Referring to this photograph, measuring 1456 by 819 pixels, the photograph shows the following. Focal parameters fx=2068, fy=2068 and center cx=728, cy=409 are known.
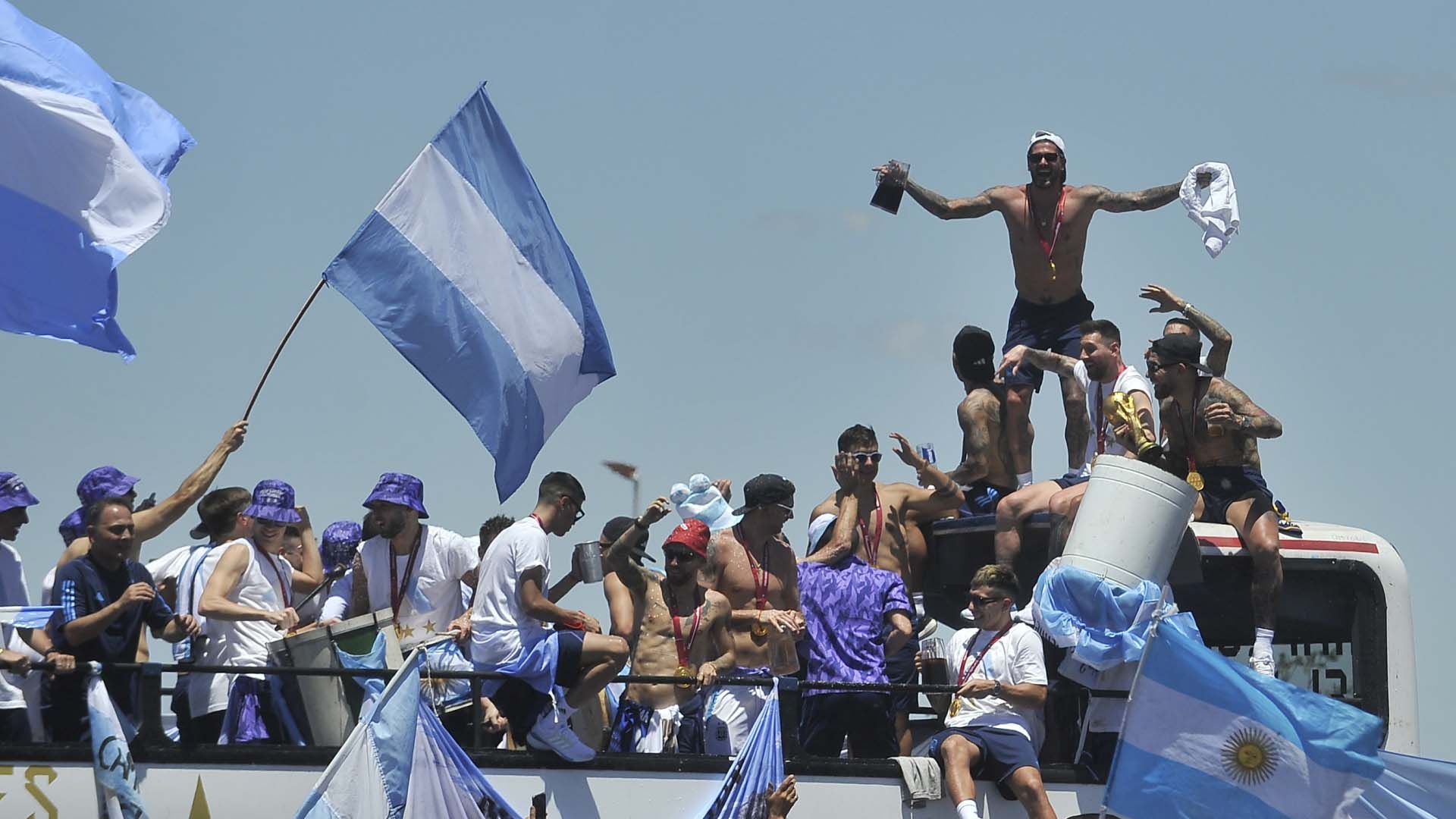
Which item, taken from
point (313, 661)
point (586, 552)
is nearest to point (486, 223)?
point (586, 552)

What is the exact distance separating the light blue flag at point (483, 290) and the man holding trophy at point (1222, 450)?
3.06 meters

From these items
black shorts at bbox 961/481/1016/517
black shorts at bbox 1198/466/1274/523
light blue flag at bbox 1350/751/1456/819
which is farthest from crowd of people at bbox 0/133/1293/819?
light blue flag at bbox 1350/751/1456/819

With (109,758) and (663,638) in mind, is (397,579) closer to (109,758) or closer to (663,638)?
(663,638)

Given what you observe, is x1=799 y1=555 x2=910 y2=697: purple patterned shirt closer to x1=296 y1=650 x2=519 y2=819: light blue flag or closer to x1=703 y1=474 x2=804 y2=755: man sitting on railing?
x1=703 y1=474 x2=804 y2=755: man sitting on railing

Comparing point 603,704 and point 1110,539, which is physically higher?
point 1110,539

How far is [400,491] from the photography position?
32.3 ft

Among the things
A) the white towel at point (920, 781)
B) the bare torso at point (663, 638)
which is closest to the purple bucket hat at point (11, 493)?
the bare torso at point (663, 638)

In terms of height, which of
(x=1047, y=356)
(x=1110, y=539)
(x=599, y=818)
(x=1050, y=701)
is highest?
(x=1047, y=356)

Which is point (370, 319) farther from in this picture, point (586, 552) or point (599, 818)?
point (599, 818)

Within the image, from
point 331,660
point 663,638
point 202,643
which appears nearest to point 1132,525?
point 663,638

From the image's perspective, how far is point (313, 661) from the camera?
969 centimetres

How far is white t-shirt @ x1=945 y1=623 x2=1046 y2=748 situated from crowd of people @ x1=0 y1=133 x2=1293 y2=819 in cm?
1

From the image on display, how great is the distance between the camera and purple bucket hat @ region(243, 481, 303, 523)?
9.84 m

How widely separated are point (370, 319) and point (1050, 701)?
4034mm
